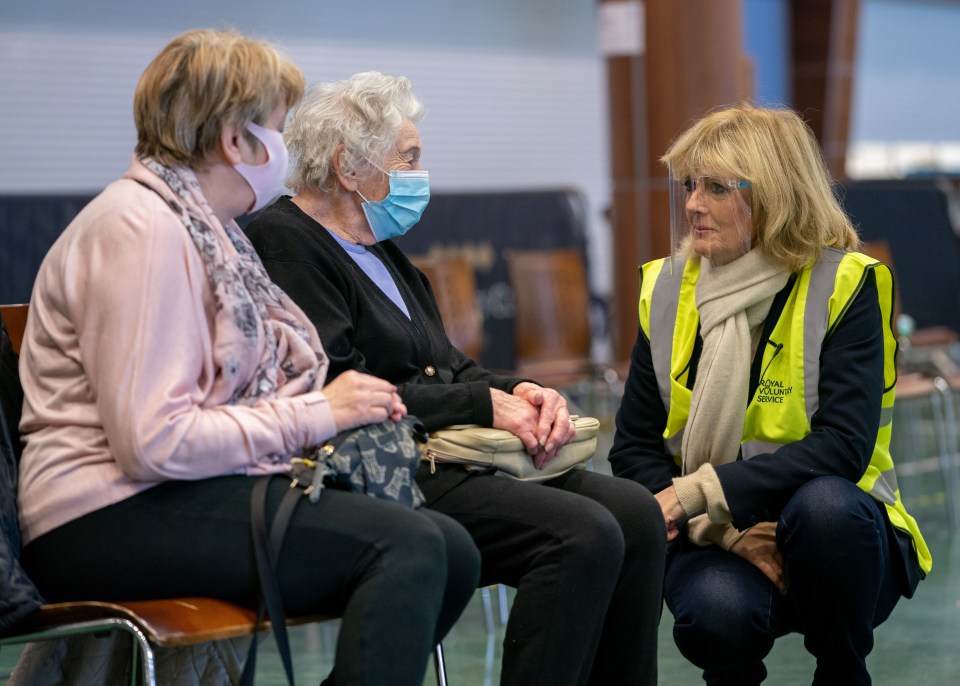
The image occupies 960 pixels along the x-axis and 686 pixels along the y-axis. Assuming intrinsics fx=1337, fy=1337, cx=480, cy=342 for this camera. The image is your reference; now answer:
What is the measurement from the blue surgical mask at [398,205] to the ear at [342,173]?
25 millimetres

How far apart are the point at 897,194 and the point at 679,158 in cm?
514

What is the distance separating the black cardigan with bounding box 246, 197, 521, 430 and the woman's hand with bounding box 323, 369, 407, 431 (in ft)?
0.70

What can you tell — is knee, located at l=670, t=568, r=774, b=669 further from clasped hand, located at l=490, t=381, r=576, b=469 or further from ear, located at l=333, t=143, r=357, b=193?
ear, located at l=333, t=143, r=357, b=193

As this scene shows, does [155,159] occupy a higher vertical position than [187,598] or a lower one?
higher

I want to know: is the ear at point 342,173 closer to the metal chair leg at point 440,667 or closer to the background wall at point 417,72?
the metal chair leg at point 440,667

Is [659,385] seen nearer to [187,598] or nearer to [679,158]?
[679,158]

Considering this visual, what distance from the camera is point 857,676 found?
2.41 m

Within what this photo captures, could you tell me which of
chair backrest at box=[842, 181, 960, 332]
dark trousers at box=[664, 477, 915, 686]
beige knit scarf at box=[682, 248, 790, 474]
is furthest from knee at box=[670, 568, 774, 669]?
chair backrest at box=[842, 181, 960, 332]

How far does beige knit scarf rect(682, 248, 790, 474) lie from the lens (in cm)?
254

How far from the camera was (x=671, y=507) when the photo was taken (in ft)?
8.26

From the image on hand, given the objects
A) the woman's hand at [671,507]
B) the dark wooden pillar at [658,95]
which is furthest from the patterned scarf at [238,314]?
the dark wooden pillar at [658,95]

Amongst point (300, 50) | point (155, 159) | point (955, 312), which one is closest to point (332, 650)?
point (155, 159)

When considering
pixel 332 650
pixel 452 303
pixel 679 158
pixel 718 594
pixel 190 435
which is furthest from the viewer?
pixel 452 303

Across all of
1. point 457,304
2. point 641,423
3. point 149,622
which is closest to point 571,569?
point 641,423
